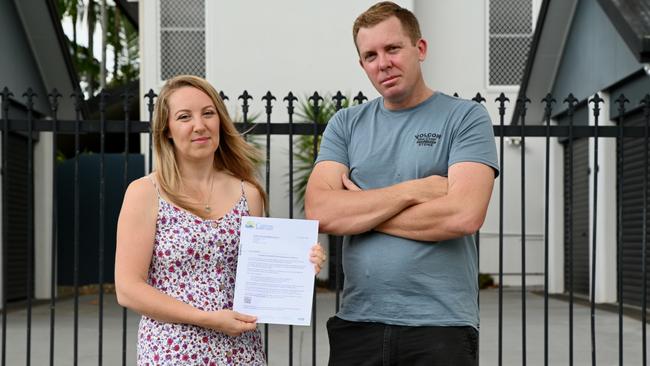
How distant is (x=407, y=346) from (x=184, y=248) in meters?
0.69

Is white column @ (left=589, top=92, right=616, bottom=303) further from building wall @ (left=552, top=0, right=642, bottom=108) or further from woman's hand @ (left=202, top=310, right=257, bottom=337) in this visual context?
woman's hand @ (left=202, top=310, right=257, bottom=337)

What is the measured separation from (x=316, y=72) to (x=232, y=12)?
2.02m

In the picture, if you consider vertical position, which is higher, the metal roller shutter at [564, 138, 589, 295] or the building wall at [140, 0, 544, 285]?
the building wall at [140, 0, 544, 285]

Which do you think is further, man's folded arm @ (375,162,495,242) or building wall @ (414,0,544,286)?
building wall @ (414,0,544,286)

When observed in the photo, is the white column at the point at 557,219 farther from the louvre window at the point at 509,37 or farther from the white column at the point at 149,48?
the white column at the point at 149,48

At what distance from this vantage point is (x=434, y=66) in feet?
61.3

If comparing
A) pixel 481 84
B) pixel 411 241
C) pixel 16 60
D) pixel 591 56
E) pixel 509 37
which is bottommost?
pixel 411 241

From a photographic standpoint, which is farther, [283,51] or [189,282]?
[283,51]

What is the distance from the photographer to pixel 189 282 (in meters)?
2.48

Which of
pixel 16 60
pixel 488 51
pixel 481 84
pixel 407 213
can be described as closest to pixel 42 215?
pixel 16 60

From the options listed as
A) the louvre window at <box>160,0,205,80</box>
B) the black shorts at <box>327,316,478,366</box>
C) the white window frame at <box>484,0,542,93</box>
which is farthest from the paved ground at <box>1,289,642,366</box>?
the white window frame at <box>484,0,542,93</box>

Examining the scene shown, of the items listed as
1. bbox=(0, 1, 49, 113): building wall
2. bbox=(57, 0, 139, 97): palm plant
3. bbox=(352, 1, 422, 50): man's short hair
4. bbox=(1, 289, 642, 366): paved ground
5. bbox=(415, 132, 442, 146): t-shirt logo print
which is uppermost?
bbox=(57, 0, 139, 97): palm plant

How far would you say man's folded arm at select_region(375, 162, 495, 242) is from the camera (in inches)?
102

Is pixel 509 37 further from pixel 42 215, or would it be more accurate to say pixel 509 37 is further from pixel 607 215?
pixel 42 215
